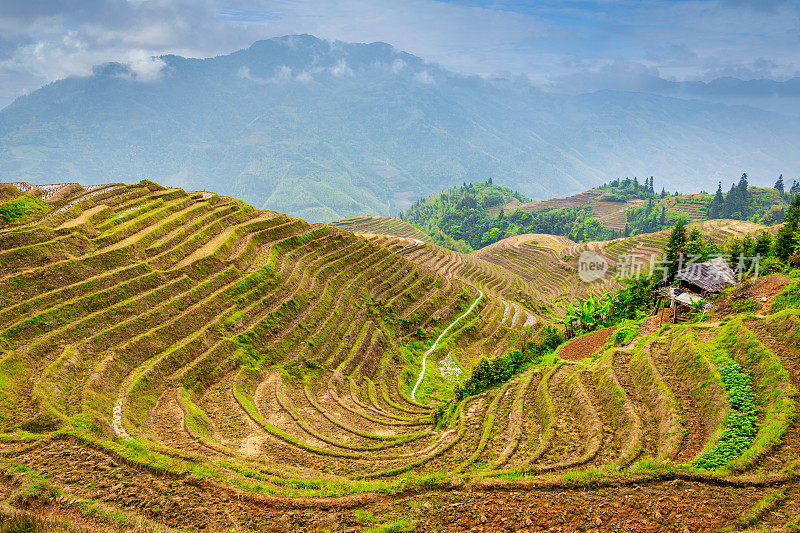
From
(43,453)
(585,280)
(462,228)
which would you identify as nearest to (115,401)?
(43,453)

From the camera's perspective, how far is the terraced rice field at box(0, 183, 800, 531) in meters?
9.14

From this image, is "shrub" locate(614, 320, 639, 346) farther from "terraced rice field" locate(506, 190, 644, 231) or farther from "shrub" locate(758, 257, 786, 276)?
"terraced rice field" locate(506, 190, 644, 231)

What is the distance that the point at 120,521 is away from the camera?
8445 mm

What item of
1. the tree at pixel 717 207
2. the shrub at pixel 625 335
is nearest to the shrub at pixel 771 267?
the shrub at pixel 625 335

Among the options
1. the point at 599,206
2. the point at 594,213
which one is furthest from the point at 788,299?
the point at 599,206

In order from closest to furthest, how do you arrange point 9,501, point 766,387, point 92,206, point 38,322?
point 9,501 < point 766,387 < point 38,322 < point 92,206

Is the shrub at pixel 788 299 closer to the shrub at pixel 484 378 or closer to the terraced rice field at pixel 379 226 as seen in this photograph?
the shrub at pixel 484 378

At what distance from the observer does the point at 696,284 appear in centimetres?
2388

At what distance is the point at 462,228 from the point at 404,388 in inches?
5004

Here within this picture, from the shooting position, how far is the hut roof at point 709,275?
23.3 meters

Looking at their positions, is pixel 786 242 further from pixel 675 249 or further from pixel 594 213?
pixel 594 213

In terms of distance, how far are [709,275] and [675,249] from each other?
493 cm

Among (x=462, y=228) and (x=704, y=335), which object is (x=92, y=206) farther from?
(x=462, y=228)

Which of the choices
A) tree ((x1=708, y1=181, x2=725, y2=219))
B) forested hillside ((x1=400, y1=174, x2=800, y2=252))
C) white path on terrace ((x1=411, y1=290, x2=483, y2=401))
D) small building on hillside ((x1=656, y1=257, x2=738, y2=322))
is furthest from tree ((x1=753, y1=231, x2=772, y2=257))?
tree ((x1=708, y1=181, x2=725, y2=219))
